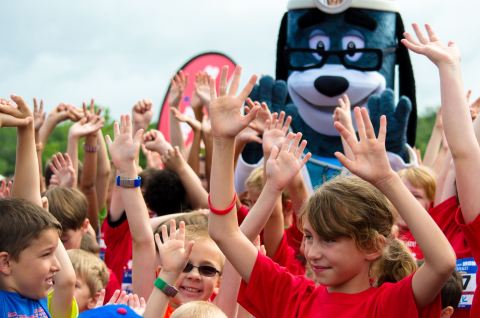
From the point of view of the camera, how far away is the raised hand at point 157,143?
5541 mm

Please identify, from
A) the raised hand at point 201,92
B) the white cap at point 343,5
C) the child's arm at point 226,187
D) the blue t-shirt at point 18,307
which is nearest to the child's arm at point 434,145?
the white cap at point 343,5

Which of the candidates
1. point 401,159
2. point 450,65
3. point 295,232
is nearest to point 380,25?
point 401,159

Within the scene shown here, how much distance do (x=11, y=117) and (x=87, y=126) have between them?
260 cm

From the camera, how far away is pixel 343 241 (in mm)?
3025

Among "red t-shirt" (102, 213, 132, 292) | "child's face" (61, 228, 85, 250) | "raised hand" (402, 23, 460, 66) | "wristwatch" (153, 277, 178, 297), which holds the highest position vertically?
"raised hand" (402, 23, 460, 66)

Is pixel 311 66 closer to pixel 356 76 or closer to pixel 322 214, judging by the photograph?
pixel 356 76

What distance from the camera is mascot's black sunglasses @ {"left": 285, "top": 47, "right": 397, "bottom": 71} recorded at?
7234 mm

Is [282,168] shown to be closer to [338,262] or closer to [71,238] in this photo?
[338,262]

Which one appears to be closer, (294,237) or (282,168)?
(282,168)

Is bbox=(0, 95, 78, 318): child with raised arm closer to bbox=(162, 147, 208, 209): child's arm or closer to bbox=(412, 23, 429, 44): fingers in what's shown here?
bbox=(412, 23, 429, 44): fingers

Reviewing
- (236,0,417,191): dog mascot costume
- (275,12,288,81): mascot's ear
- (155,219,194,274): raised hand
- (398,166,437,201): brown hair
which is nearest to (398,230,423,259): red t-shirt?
(398,166,437,201): brown hair

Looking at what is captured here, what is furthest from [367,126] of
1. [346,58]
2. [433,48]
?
[346,58]

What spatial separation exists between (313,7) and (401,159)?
59.5 inches

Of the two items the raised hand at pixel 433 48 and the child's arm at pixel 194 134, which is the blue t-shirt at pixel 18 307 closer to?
the raised hand at pixel 433 48
